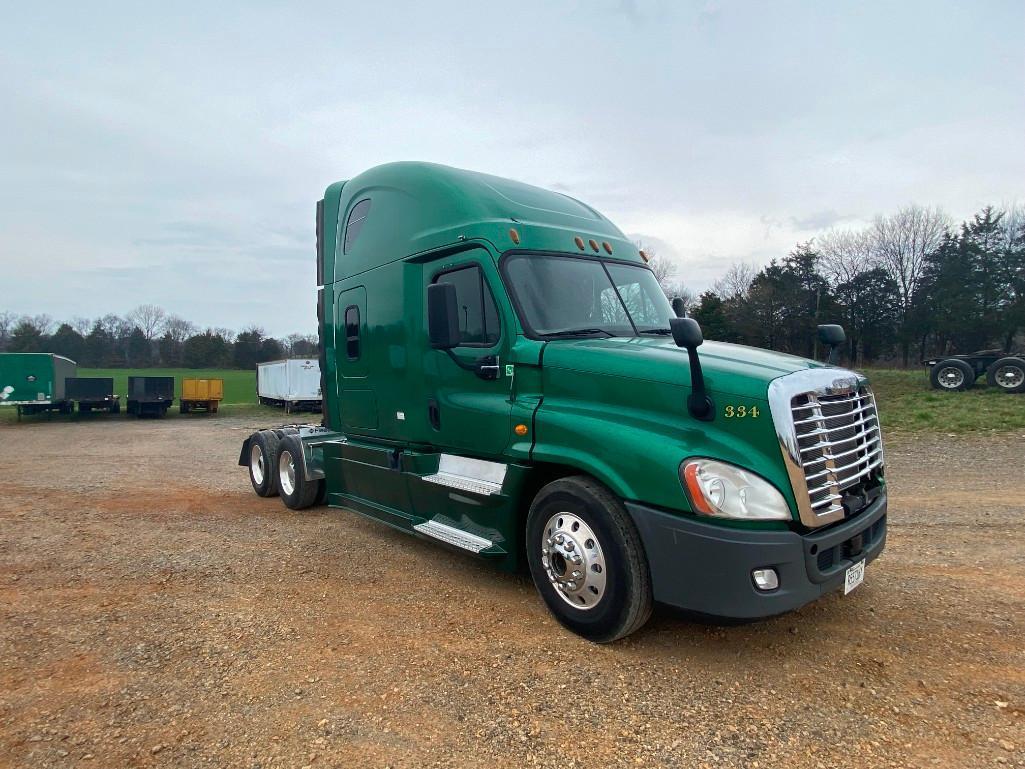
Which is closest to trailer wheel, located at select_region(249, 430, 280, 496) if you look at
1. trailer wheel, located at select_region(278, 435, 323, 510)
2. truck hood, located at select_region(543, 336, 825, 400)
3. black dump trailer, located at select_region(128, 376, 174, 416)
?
trailer wheel, located at select_region(278, 435, 323, 510)

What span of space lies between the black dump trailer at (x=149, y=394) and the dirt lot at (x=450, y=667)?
76.0 ft

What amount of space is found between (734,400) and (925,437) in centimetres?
1279

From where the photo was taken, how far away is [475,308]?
4.70 m

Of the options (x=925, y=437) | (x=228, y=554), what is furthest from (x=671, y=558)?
(x=925, y=437)

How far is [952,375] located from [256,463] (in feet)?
71.9

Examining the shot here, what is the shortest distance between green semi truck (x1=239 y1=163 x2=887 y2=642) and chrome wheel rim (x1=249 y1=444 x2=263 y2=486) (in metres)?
2.32

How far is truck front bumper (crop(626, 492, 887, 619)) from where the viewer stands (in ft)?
10.7

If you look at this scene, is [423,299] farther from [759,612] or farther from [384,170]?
[759,612]

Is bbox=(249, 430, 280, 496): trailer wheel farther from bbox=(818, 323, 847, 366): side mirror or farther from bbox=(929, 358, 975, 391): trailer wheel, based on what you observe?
bbox=(929, 358, 975, 391): trailer wheel

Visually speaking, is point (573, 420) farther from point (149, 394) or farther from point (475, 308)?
point (149, 394)

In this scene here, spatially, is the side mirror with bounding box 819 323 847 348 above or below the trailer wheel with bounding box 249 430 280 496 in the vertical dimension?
above

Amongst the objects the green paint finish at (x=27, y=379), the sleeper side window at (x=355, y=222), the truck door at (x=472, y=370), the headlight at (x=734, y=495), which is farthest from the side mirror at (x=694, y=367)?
the green paint finish at (x=27, y=379)

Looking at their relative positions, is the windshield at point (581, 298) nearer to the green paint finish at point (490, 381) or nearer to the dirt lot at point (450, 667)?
the green paint finish at point (490, 381)

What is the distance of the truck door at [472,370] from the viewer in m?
4.51
